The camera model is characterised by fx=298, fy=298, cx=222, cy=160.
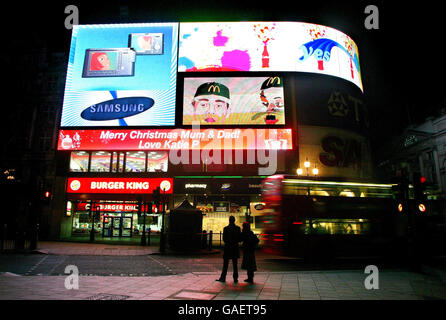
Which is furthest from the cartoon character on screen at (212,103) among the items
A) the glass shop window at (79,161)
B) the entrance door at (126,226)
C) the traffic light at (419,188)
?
the traffic light at (419,188)

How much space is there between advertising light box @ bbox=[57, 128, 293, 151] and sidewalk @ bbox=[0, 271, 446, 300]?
53.6 ft

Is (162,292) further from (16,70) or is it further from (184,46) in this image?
(16,70)

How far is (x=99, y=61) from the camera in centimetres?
2870

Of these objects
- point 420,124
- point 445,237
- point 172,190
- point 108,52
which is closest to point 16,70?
point 108,52

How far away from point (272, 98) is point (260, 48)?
5.43 m

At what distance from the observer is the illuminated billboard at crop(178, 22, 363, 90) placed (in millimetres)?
27969

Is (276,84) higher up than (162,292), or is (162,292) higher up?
(276,84)

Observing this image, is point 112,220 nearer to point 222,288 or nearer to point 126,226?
point 126,226

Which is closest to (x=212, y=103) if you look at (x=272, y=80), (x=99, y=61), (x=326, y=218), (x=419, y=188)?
(x=272, y=80)

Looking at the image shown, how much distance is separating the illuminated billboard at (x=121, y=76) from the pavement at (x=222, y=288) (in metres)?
18.6

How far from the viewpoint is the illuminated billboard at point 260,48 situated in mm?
27969
